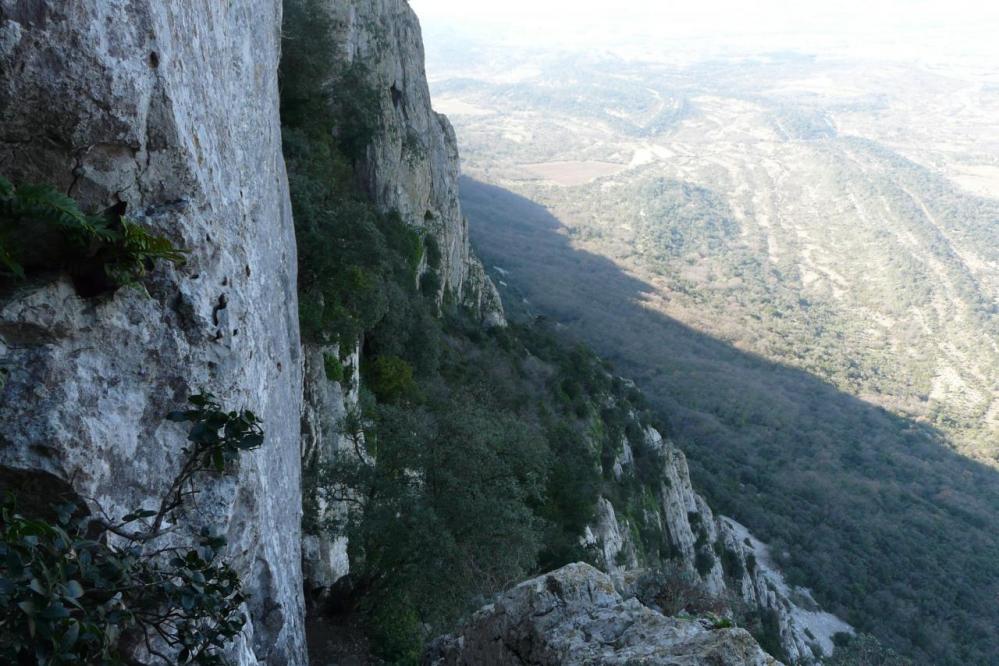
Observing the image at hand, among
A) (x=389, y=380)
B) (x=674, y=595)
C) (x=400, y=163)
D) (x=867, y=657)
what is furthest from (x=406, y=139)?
(x=674, y=595)

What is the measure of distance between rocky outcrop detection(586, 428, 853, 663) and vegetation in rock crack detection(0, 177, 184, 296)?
2670 cm

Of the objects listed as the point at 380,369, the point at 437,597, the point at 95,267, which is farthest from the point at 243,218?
the point at 380,369

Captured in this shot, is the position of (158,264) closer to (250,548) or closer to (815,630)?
(250,548)

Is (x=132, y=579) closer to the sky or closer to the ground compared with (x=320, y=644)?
closer to the sky

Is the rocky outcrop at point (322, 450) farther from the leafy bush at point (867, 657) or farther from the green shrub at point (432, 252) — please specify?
the green shrub at point (432, 252)

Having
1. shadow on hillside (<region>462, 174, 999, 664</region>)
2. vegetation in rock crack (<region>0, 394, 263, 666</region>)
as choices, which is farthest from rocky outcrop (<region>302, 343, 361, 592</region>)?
shadow on hillside (<region>462, 174, 999, 664</region>)

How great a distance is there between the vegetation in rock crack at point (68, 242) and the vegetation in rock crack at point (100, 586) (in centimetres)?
134

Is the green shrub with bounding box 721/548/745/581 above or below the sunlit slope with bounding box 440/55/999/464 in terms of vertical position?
above

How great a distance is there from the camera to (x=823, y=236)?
18600 centimetres

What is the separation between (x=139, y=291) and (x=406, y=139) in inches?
1018

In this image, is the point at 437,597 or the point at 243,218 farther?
the point at 437,597

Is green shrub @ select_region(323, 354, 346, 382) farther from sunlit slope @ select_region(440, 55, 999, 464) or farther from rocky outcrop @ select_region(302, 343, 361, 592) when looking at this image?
sunlit slope @ select_region(440, 55, 999, 464)

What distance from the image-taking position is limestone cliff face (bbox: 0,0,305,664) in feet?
16.2

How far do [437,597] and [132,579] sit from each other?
9.34m
